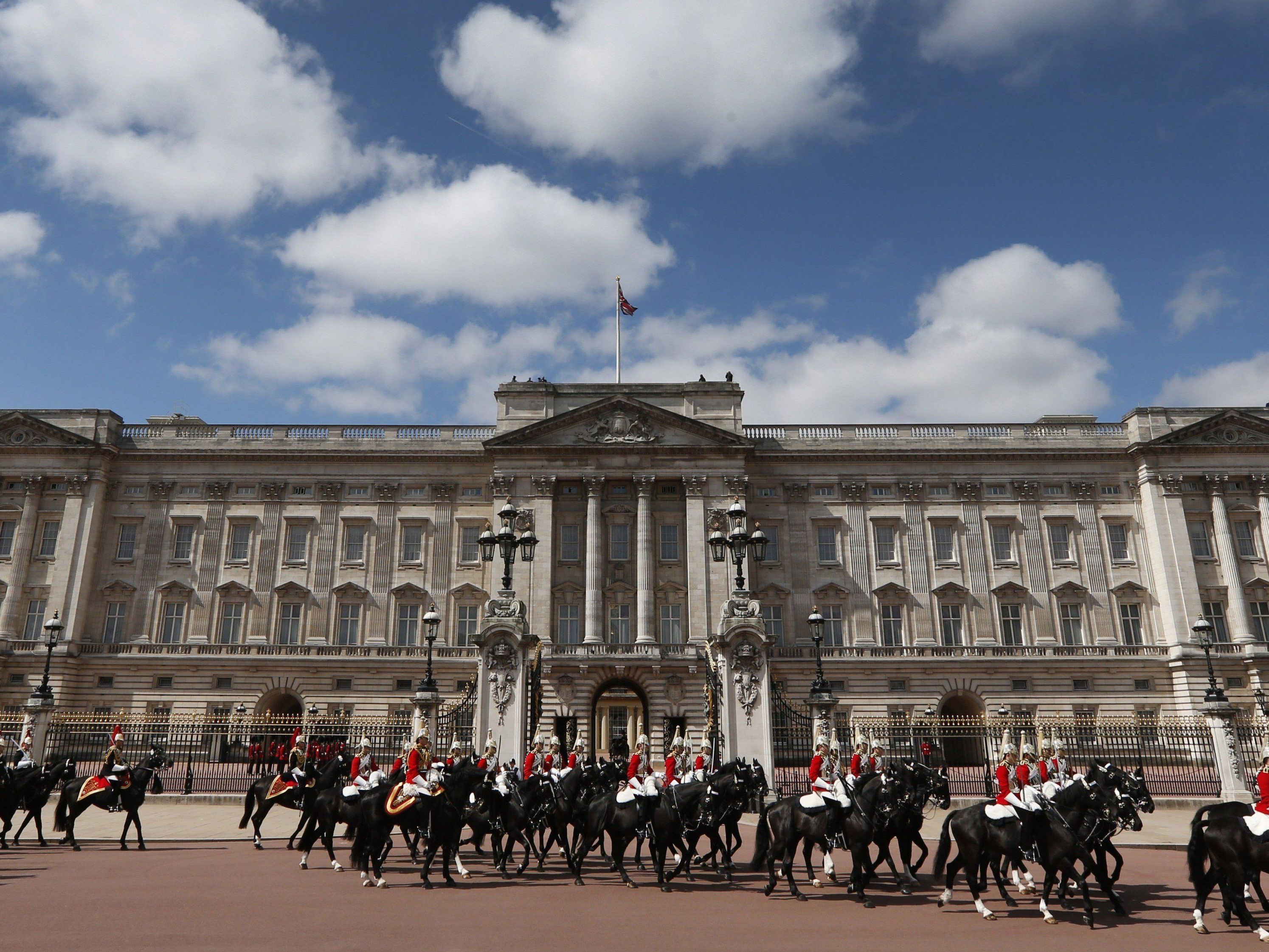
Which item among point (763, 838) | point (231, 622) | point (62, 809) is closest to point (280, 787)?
point (62, 809)

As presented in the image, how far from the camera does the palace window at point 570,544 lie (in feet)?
153

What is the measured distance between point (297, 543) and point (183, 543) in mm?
6043

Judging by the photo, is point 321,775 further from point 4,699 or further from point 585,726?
point 4,699

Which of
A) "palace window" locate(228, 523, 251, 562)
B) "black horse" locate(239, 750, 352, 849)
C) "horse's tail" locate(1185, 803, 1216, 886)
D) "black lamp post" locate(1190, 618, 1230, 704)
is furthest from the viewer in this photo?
"palace window" locate(228, 523, 251, 562)

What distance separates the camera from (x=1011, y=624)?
46219mm

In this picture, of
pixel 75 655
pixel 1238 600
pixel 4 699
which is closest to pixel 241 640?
pixel 75 655

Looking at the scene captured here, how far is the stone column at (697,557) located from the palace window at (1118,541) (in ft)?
71.0

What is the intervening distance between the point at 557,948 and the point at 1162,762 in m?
35.3

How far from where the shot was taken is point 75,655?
44781 millimetres

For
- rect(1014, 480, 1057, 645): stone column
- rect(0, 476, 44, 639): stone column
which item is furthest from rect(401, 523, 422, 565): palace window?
rect(1014, 480, 1057, 645): stone column

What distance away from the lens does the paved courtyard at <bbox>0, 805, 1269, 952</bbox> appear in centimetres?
1039

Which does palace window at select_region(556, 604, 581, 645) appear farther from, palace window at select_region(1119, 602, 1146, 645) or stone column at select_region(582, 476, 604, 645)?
palace window at select_region(1119, 602, 1146, 645)

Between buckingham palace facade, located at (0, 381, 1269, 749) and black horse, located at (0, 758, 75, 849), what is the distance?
2561cm

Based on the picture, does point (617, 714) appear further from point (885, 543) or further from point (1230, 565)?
point (1230, 565)
